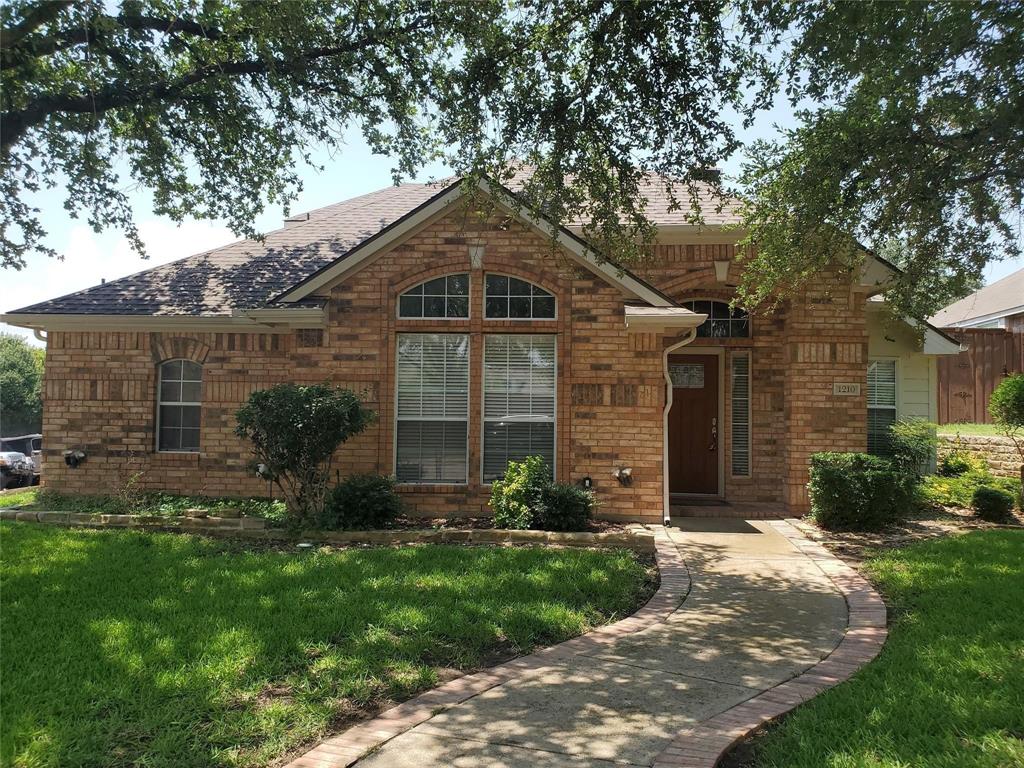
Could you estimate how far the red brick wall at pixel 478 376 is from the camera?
373 inches

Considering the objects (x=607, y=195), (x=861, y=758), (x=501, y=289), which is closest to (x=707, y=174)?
(x=607, y=195)

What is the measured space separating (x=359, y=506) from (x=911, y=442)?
864cm

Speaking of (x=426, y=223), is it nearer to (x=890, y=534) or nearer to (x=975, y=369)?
(x=890, y=534)

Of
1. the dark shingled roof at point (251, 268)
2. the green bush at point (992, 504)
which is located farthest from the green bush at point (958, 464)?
the dark shingled roof at point (251, 268)

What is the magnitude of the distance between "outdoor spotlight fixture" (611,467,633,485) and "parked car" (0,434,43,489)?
14404 mm

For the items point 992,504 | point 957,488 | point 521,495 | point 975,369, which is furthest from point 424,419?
point 975,369

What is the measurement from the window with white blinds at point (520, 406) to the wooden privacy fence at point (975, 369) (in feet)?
42.2

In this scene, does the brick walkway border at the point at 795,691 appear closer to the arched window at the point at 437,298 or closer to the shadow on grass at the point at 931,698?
the shadow on grass at the point at 931,698

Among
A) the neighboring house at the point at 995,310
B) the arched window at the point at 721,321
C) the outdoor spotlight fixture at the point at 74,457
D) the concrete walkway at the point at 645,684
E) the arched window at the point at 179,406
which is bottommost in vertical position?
the concrete walkway at the point at 645,684

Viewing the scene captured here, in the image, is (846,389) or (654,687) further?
(846,389)

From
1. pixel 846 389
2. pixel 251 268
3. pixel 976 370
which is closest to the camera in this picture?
pixel 846 389

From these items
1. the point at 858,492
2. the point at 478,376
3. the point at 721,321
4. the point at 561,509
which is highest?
the point at 721,321

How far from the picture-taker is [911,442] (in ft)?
36.0

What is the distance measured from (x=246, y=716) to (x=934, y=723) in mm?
3654
